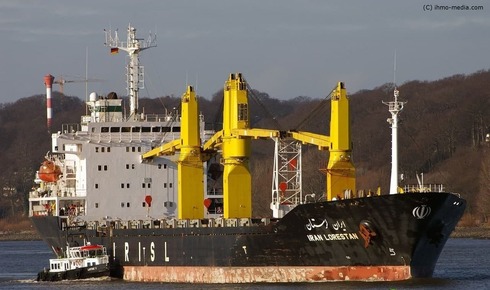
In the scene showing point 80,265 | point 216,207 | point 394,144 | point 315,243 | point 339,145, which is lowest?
point 80,265

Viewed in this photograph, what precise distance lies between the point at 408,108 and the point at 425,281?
78931 mm

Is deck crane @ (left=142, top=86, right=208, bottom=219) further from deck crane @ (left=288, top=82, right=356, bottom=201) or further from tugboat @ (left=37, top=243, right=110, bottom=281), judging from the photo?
deck crane @ (left=288, top=82, right=356, bottom=201)

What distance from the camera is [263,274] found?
45.0m

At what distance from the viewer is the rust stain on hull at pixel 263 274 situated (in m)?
42.2

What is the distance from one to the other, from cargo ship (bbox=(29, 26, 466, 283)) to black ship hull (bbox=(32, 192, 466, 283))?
0.14 ft

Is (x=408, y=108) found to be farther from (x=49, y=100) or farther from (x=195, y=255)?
(x=195, y=255)

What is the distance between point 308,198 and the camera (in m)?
51.3

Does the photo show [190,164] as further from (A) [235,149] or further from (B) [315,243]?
(B) [315,243]

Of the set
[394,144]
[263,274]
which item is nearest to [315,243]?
[263,274]

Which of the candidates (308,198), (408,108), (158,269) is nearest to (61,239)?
(158,269)

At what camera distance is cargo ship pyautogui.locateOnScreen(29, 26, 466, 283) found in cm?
4216

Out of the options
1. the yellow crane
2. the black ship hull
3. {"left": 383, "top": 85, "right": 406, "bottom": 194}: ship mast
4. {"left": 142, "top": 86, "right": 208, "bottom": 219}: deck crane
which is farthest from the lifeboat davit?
{"left": 383, "top": 85, "right": 406, "bottom": 194}: ship mast

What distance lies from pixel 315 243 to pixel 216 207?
40.1 feet

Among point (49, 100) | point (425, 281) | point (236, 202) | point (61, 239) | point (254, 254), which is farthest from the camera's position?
point (49, 100)
